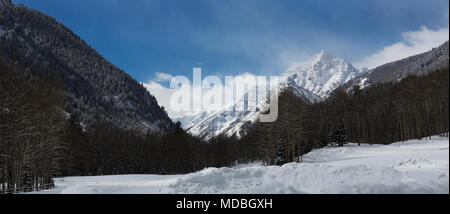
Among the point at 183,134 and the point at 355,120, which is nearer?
the point at 355,120

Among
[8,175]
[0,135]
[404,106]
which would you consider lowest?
[8,175]

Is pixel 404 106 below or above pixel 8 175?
above

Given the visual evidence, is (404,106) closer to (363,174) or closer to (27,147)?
(363,174)

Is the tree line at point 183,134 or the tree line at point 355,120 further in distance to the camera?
the tree line at point 355,120

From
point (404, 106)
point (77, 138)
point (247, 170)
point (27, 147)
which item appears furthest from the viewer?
point (77, 138)

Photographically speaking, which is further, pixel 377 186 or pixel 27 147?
pixel 27 147

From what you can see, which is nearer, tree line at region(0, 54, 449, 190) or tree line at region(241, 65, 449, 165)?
tree line at region(0, 54, 449, 190)

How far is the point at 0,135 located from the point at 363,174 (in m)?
22.9

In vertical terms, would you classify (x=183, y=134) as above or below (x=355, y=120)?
below

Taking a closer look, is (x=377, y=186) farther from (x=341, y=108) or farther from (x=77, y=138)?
(x=77, y=138)

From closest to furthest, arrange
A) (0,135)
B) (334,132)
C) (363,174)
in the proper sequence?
1. (363,174)
2. (0,135)
3. (334,132)

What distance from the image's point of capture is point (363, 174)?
36.5 ft
